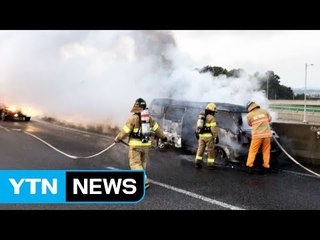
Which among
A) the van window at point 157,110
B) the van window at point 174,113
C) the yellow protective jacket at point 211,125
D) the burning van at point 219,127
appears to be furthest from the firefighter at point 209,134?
the van window at point 157,110

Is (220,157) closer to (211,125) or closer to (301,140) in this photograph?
(211,125)

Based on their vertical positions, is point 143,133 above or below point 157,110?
below

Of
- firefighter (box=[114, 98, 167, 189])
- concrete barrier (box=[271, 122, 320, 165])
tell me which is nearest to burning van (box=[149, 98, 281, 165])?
concrete barrier (box=[271, 122, 320, 165])

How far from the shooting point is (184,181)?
26.0 ft

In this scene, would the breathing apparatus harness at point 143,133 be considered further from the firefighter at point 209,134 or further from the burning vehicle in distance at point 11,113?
the burning vehicle in distance at point 11,113

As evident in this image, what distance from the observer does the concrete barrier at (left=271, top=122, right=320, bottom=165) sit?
10.3 metres

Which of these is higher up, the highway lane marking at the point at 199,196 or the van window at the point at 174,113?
the van window at the point at 174,113

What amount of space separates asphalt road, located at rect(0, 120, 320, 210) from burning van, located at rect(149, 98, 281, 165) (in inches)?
15.5

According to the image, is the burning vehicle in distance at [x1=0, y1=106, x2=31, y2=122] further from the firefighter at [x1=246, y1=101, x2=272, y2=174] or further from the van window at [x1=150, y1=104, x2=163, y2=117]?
the firefighter at [x1=246, y1=101, x2=272, y2=174]

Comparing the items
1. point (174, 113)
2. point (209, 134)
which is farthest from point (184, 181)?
point (174, 113)

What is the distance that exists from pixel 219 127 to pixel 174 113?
2035 mm

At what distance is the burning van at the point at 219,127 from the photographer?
949cm

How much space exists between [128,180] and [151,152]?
5.60m

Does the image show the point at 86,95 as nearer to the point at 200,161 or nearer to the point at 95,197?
the point at 200,161
